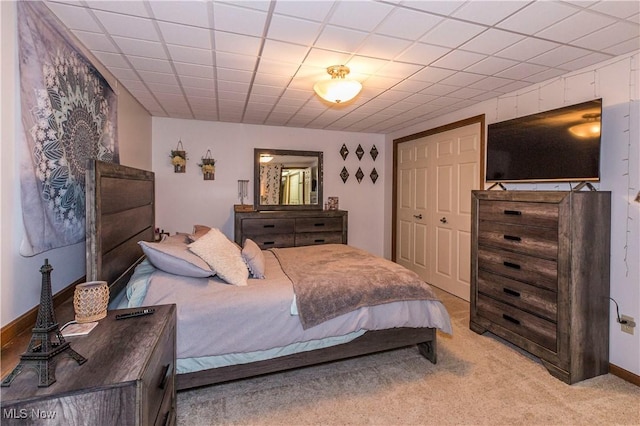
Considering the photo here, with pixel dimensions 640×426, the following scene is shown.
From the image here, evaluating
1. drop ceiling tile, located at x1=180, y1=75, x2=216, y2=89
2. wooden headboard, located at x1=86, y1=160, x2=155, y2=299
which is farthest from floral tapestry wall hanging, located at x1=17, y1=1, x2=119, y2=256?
drop ceiling tile, located at x1=180, y1=75, x2=216, y2=89

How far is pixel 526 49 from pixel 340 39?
1328 mm

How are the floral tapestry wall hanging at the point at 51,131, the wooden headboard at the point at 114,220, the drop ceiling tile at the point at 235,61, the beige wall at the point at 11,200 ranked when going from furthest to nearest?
the drop ceiling tile at the point at 235,61 → the wooden headboard at the point at 114,220 → the floral tapestry wall hanging at the point at 51,131 → the beige wall at the point at 11,200

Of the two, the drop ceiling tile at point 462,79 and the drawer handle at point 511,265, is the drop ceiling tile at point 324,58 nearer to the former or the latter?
the drop ceiling tile at point 462,79

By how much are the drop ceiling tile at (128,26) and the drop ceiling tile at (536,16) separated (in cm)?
213

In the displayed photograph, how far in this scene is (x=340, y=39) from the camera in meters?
2.07

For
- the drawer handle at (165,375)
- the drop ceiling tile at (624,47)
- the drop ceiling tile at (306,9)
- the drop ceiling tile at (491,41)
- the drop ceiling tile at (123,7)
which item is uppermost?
the drop ceiling tile at (624,47)

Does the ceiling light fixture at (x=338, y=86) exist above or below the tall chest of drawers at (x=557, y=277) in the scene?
above

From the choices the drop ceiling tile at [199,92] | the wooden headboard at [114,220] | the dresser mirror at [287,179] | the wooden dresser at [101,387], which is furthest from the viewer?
the dresser mirror at [287,179]

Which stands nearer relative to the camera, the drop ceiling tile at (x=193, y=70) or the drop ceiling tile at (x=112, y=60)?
the drop ceiling tile at (x=112, y=60)

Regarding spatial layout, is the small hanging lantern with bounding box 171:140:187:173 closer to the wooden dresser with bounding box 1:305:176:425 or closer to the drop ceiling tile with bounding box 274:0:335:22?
the drop ceiling tile with bounding box 274:0:335:22

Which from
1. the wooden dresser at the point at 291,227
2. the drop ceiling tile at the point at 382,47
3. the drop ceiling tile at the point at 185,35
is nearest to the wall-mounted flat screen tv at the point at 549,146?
the drop ceiling tile at the point at 382,47

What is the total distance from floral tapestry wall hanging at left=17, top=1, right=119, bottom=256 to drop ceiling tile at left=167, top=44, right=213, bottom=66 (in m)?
0.57

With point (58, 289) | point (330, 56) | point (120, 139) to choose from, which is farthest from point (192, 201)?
point (330, 56)

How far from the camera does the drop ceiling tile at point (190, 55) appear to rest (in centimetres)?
223
